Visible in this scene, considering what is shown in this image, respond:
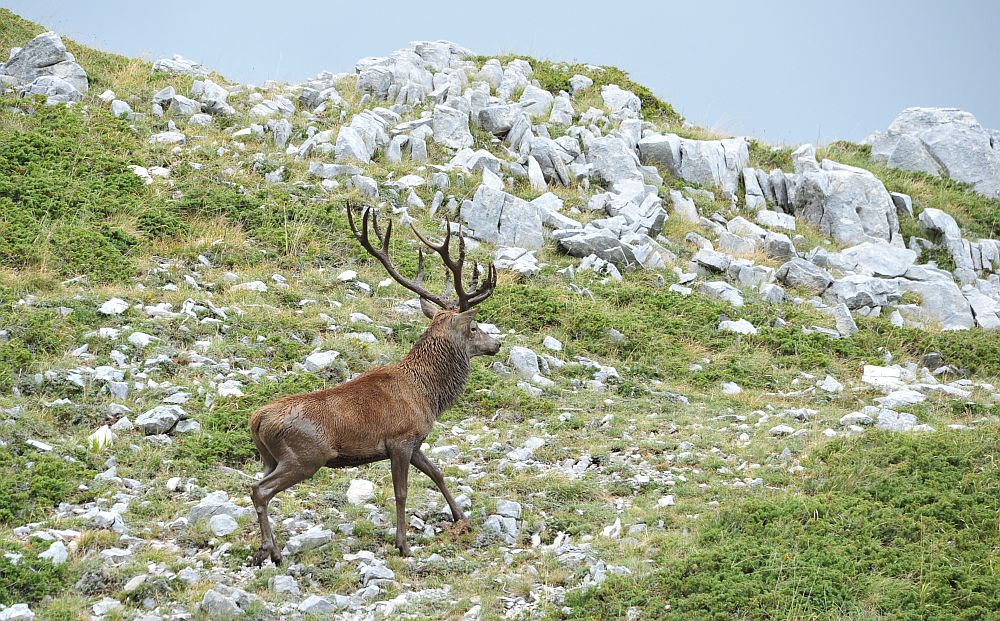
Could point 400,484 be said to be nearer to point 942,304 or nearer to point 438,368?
point 438,368

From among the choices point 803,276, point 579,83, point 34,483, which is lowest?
point 34,483

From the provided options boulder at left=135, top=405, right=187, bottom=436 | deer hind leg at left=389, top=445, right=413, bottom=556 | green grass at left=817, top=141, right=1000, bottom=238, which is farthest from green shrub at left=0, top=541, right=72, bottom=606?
green grass at left=817, top=141, right=1000, bottom=238

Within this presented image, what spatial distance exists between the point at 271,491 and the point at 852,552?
5.01 metres

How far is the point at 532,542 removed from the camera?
30.0 feet

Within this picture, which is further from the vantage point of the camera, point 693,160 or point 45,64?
point 693,160

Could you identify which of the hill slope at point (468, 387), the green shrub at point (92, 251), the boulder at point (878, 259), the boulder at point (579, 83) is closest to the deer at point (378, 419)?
the hill slope at point (468, 387)

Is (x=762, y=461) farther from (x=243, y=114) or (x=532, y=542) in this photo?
(x=243, y=114)

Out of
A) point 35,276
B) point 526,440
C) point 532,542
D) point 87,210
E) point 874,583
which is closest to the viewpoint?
point 874,583

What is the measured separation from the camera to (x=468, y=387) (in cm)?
1297

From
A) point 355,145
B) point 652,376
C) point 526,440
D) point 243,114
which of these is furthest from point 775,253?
point 243,114

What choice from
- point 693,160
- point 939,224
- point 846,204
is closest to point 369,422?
point 693,160

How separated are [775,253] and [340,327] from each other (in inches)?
391

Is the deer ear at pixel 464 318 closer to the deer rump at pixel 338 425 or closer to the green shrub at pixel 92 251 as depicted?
the deer rump at pixel 338 425

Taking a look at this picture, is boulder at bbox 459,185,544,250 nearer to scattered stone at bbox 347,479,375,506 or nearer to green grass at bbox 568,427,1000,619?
scattered stone at bbox 347,479,375,506
